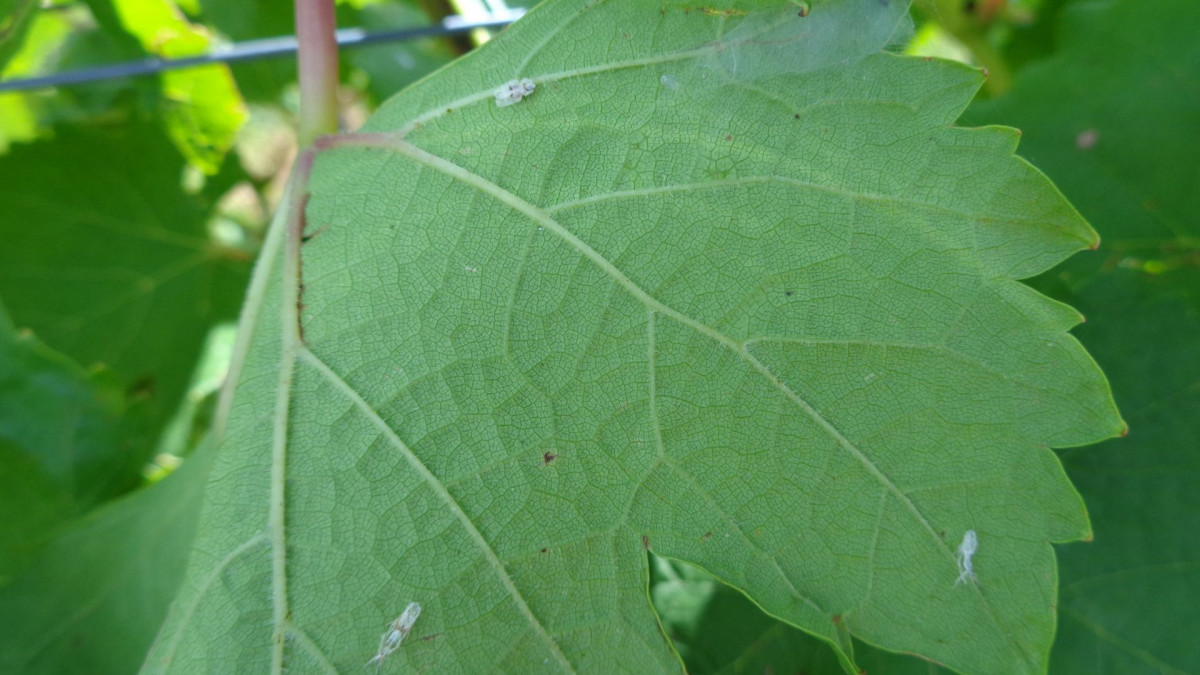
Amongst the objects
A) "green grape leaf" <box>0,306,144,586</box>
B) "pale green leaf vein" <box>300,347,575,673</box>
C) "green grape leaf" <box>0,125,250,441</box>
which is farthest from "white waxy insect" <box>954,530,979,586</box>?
"green grape leaf" <box>0,125,250,441</box>

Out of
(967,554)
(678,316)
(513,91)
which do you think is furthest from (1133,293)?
(513,91)

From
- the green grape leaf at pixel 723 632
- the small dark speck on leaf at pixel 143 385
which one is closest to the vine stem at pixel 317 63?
the green grape leaf at pixel 723 632

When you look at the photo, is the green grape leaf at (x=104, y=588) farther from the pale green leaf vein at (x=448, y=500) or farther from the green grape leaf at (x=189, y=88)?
the green grape leaf at (x=189, y=88)

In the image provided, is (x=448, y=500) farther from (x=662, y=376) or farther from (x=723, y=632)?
(x=723, y=632)

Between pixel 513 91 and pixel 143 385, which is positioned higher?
pixel 513 91

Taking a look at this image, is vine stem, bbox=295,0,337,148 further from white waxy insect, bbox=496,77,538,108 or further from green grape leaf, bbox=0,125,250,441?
green grape leaf, bbox=0,125,250,441

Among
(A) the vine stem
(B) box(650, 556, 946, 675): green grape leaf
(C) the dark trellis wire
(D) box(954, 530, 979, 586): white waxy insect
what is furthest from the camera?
(C) the dark trellis wire
